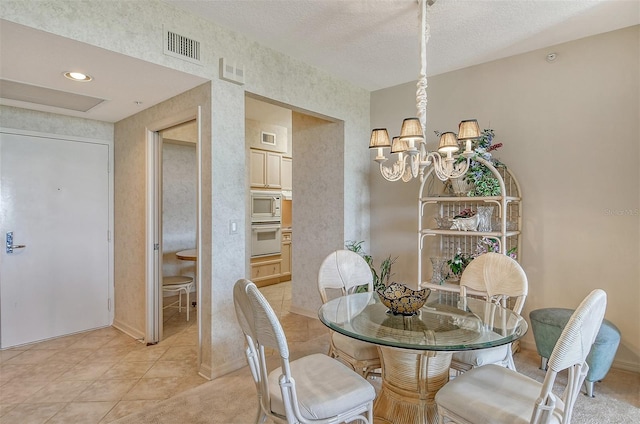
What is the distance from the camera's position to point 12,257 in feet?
10.9

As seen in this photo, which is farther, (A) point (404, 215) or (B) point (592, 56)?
(A) point (404, 215)

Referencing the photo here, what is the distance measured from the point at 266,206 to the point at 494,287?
4041 mm

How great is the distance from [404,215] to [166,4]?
9.60 ft

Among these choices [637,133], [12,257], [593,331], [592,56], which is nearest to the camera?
[593,331]

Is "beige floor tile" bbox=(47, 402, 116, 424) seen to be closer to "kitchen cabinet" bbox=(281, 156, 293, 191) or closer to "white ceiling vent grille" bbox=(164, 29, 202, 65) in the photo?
"white ceiling vent grille" bbox=(164, 29, 202, 65)

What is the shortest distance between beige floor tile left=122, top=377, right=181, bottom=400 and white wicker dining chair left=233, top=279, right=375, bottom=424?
1221mm

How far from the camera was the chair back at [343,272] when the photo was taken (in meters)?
2.64

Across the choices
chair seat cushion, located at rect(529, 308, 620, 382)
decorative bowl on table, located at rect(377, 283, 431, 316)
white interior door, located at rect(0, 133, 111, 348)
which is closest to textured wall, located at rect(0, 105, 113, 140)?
white interior door, located at rect(0, 133, 111, 348)

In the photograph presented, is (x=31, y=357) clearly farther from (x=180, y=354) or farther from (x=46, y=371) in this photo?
(x=180, y=354)

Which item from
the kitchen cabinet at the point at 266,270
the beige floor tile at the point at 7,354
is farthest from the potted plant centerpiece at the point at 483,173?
the beige floor tile at the point at 7,354

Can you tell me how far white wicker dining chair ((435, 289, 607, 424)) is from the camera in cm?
126

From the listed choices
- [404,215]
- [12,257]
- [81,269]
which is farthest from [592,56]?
[12,257]

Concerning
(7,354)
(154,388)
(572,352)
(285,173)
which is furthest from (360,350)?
(285,173)

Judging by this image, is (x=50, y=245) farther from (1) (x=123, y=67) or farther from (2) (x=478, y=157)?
(2) (x=478, y=157)
